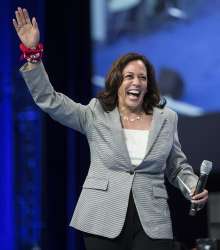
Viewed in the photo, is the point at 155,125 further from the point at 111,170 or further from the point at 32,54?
the point at 32,54

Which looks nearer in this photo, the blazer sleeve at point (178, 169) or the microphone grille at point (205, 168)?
the microphone grille at point (205, 168)

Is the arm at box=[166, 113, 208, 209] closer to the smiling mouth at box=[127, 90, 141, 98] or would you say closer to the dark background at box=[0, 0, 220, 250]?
the smiling mouth at box=[127, 90, 141, 98]

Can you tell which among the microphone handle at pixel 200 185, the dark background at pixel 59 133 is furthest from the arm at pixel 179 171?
the dark background at pixel 59 133

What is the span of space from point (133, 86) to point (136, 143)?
193 millimetres

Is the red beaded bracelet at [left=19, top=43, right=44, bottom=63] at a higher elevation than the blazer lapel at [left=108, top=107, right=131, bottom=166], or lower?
higher

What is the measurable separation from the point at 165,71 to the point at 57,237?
138 cm

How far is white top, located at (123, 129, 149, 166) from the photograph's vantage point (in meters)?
1.89

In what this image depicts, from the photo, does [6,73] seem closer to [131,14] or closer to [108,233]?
[131,14]

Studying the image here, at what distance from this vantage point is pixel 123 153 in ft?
6.14

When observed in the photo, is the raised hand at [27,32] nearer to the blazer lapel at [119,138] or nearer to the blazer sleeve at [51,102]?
the blazer sleeve at [51,102]

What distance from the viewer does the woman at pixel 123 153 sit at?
1831 millimetres

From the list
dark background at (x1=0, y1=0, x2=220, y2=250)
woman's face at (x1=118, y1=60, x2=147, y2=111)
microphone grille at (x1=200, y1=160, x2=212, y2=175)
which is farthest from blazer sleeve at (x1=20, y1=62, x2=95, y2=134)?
dark background at (x1=0, y1=0, x2=220, y2=250)

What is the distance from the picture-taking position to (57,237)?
14.0ft

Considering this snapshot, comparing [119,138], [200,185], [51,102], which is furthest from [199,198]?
[51,102]
